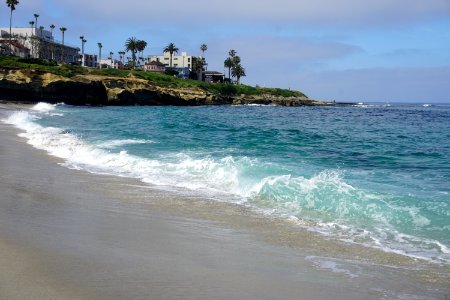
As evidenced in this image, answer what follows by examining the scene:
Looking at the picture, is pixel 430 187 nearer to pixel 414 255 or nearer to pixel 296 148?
pixel 414 255

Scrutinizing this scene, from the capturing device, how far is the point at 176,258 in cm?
604

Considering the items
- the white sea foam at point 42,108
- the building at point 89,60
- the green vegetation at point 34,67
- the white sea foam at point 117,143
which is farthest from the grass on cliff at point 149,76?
the white sea foam at point 117,143

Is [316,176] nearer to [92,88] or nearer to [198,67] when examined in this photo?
[92,88]

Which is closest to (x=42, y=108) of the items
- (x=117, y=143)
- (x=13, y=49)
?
(x=117, y=143)

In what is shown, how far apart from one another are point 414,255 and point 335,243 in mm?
1126

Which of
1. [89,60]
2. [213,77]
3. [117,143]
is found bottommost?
[117,143]

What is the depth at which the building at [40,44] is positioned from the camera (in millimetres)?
118256

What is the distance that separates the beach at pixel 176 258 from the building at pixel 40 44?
114 meters

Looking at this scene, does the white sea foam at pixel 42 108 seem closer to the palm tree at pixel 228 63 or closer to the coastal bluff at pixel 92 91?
the coastal bluff at pixel 92 91

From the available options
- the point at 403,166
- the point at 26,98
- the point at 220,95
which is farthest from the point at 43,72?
the point at 403,166

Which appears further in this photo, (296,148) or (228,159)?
(296,148)

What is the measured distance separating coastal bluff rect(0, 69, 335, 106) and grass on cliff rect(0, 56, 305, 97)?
236 cm

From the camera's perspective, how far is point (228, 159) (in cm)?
1529

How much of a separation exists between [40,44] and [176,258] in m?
123
